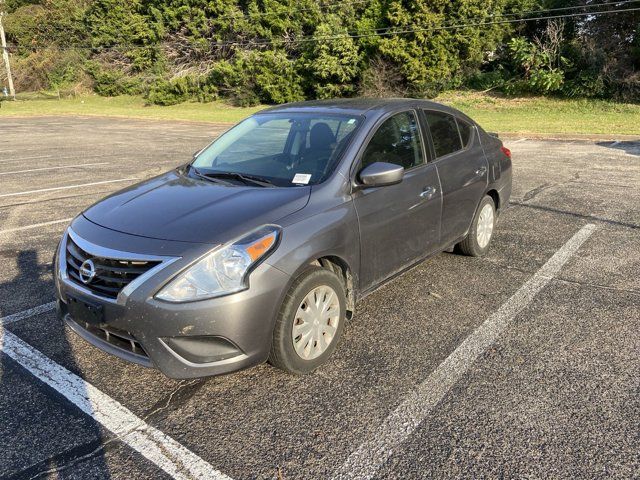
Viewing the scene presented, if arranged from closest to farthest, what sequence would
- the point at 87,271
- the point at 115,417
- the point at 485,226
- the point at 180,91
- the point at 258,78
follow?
the point at 115,417 < the point at 87,271 < the point at 485,226 < the point at 258,78 < the point at 180,91

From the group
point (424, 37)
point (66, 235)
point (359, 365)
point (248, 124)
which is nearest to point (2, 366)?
point (66, 235)

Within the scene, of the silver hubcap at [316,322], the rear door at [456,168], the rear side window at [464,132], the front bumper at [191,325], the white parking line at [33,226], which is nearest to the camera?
the front bumper at [191,325]

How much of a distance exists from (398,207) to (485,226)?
188 centimetres

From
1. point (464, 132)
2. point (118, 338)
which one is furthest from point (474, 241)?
point (118, 338)

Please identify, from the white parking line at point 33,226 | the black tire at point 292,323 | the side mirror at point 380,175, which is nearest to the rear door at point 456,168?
the side mirror at point 380,175

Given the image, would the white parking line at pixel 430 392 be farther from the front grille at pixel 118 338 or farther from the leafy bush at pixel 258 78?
the leafy bush at pixel 258 78

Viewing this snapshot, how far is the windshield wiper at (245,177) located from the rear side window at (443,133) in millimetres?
1638

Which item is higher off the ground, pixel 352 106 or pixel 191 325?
pixel 352 106

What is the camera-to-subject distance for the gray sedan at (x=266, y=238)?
2771 mm

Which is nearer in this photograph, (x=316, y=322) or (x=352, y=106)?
(x=316, y=322)

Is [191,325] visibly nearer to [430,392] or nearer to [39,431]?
[39,431]

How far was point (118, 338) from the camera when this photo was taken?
294 cm

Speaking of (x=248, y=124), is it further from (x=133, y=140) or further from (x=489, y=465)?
(x=133, y=140)

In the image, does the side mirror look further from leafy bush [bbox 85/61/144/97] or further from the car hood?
leafy bush [bbox 85/61/144/97]
